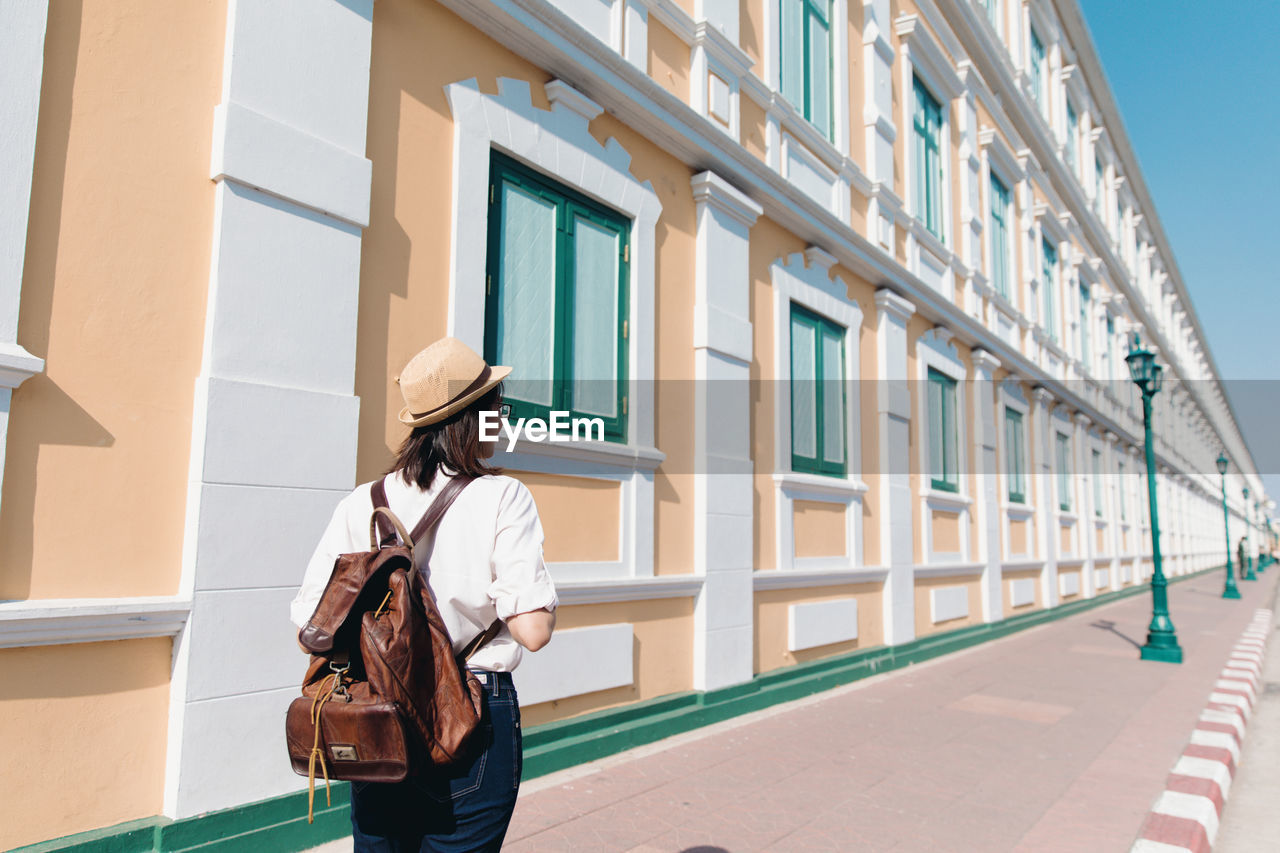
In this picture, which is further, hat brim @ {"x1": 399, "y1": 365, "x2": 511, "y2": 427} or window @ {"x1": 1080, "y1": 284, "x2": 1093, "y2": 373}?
window @ {"x1": 1080, "y1": 284, "x2": 1093, "y2": 373}

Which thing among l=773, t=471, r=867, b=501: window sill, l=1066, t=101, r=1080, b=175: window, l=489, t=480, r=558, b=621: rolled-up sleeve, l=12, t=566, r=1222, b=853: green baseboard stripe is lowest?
l=12, t=566, r=1222, b=853: green baseboard stripe

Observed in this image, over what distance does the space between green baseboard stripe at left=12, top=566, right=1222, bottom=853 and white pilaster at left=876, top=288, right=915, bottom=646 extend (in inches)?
19.0

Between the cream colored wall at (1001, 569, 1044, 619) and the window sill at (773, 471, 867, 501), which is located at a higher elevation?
the window sill at (773, 471, 867, 501)

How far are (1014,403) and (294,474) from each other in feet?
44.2

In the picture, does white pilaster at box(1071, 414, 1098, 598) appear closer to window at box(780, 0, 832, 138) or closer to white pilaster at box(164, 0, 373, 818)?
window at box(780, 0, 832, 138)

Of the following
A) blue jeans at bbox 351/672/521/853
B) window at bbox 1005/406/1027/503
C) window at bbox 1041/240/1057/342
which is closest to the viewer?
blue jeans at bbox 351/672/521/853

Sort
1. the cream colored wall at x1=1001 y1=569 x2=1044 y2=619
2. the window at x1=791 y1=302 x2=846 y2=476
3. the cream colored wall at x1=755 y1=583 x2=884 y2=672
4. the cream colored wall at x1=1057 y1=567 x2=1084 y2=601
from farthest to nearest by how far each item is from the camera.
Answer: the cream colored wall at x1=1057 y1=567 x2=1084 y2=601, the cream colored wall at x1=1001 y1=569 x2=1044 y2=619, the window at x1=791 y1=302 x2=846 y2=476, the cream colored wall at x1=755 y1=583 x2=884 y2=672

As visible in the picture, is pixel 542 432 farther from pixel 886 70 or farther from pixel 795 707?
pixel 886 70

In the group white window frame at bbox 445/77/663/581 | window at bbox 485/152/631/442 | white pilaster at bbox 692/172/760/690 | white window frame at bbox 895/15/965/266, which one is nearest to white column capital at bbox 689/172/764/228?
white pilaster at bbox 692/172/760/690

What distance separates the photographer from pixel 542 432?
518 cm

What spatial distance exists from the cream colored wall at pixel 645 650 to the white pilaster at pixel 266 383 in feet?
5.76

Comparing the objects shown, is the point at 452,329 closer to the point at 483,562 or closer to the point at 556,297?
the point at 556,297

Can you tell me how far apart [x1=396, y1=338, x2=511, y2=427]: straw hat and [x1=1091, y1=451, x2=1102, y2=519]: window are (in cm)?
2106

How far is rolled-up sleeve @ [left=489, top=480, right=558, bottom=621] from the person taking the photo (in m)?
1.90
